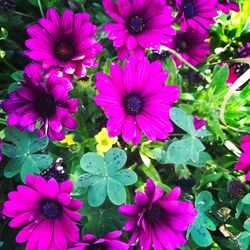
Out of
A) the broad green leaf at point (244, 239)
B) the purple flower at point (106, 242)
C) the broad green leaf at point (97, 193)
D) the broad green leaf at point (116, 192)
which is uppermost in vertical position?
the broad green leaf at point (116, 192)

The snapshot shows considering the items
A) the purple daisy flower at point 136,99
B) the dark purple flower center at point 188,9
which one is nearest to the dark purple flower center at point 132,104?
the purple daisy flower at point 136,99

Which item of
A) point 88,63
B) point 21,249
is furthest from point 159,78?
point 21,249

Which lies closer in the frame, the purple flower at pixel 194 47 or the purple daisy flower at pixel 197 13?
the purple daisy flower at pixel 197 13

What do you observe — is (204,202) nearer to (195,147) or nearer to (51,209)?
(195,147)

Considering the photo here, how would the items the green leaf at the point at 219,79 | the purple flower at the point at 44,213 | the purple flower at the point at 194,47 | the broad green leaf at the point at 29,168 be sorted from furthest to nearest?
the purple flower at the point at 194,47 < the green leaf at the point at 219,79 < the broad green leaf at the point at 29,168 < the purple flower at the point at 44,213

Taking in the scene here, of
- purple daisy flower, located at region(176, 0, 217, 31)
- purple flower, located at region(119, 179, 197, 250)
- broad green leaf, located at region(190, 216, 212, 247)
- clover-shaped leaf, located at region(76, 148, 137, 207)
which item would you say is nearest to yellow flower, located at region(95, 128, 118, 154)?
clover-shaped leaf, located at region(76, 148, 137, 207)

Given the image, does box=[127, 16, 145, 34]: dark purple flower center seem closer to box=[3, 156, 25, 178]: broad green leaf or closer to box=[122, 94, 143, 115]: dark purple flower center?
box=[122, 94, 143, 115]: dark purple flower center

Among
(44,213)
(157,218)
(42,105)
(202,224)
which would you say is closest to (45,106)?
(42,105)

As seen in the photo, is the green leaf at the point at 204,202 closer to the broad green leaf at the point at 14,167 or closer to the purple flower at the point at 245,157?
the purple flower at the point at 245,157
